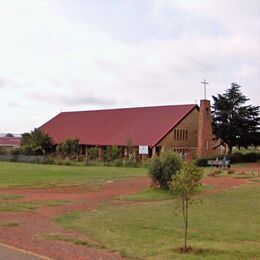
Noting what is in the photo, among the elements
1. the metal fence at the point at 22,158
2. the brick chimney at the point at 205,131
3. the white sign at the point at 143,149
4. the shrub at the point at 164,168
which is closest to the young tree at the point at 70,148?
the metal fence at the point at 22,158

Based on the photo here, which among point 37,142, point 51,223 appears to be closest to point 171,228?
point 51,223

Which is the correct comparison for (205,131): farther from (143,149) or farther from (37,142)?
(37,142)

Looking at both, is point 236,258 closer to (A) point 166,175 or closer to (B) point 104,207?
(B) point 104,207

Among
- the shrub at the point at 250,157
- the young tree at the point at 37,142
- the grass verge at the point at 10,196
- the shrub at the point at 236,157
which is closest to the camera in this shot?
the grass verge at the point at 10,196

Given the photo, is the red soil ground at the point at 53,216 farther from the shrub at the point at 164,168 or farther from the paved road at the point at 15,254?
the shrub at the point at 164,168

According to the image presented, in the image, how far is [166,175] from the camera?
94.4 ft

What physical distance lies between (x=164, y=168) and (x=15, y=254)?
61.0 feet

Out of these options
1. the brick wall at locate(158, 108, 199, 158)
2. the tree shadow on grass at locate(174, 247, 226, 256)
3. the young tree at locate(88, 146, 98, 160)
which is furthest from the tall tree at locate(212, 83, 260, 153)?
the tree shadow on grass at locate(174, 247, 226, 256)

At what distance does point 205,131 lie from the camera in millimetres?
70750

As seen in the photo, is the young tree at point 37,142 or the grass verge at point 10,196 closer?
the grass verge at point 10,196

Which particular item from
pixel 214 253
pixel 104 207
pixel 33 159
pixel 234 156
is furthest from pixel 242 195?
pixel 33 159

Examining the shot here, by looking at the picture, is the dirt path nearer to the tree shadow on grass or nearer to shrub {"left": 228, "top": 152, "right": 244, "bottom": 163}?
the tree shadow on grass

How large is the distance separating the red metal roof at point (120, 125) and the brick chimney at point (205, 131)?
2.92m

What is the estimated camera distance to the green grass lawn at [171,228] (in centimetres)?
1178
